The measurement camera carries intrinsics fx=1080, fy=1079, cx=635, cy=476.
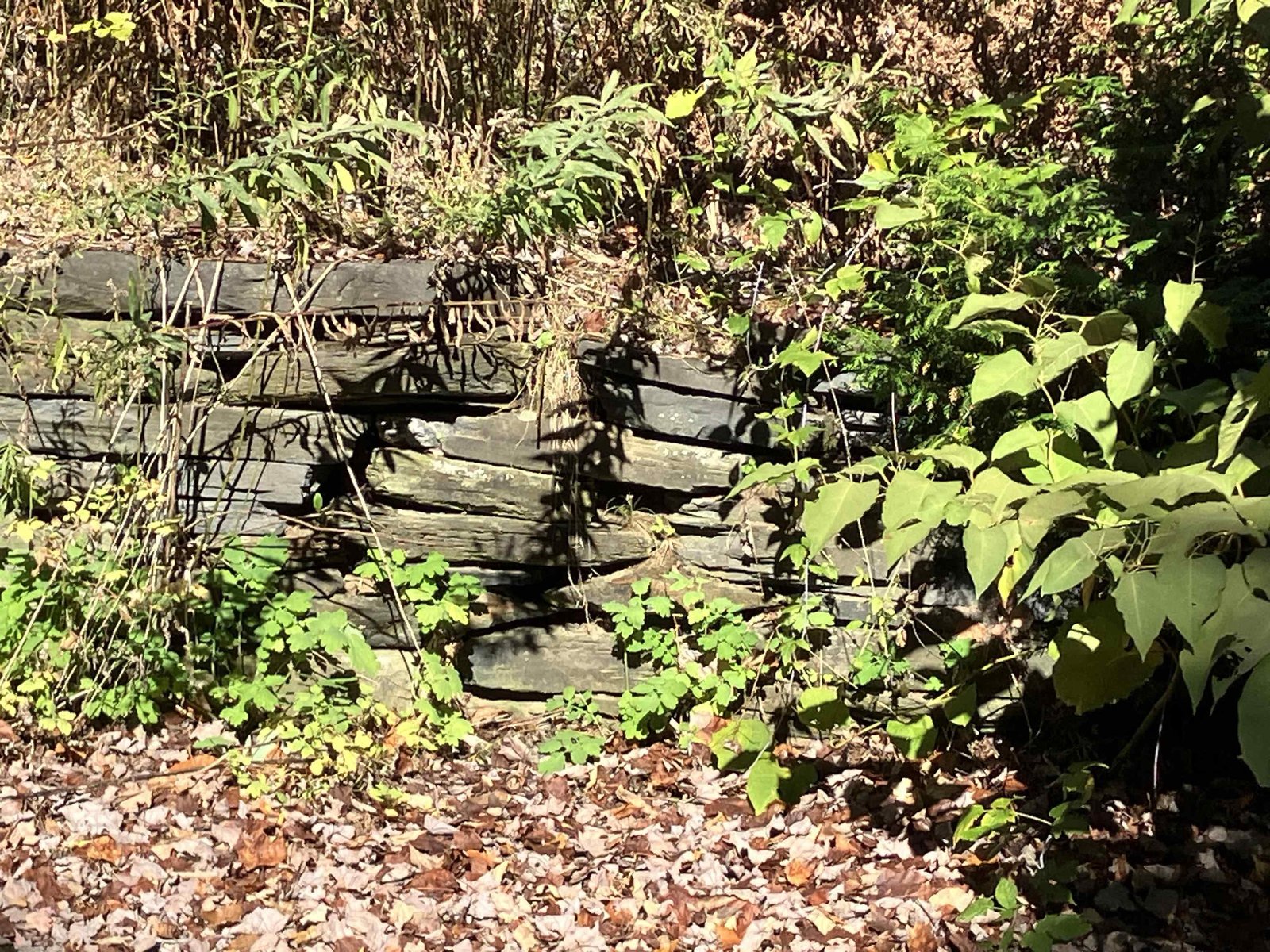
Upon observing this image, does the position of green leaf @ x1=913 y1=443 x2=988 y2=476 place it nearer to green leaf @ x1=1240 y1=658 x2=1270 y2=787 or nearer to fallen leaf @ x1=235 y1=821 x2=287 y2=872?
green leaf @ x1=1240 y1=658 x2=1270 y2=787

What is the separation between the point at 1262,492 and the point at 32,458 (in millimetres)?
3917

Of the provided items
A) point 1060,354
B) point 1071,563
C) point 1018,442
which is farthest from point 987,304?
point 1071,563

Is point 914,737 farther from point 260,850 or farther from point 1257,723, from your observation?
point 1257,723

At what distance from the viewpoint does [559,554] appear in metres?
4.07

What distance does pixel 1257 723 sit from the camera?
5.01ft

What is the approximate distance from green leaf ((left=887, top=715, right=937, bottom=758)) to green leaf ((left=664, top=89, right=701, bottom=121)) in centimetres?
241

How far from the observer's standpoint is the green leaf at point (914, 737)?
3.73 metres

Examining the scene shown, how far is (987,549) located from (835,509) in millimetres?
638

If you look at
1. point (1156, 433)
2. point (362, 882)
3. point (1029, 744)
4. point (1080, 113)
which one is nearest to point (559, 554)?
point (362, 882)

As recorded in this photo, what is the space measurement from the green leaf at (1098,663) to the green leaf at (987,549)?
1.11ft

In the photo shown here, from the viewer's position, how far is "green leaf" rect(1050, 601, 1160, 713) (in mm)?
2482

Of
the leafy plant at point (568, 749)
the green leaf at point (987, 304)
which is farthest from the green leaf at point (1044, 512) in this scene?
the leafy plant at point (568, 749)

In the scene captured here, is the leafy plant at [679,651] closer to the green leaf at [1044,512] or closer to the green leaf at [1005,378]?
the green leaf at [1005,378]

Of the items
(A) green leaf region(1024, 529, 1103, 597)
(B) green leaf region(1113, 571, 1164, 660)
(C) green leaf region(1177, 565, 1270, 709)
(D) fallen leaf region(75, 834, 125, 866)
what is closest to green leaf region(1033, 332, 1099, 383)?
(A) green leaf region(1024, 529, 1103, 597)
